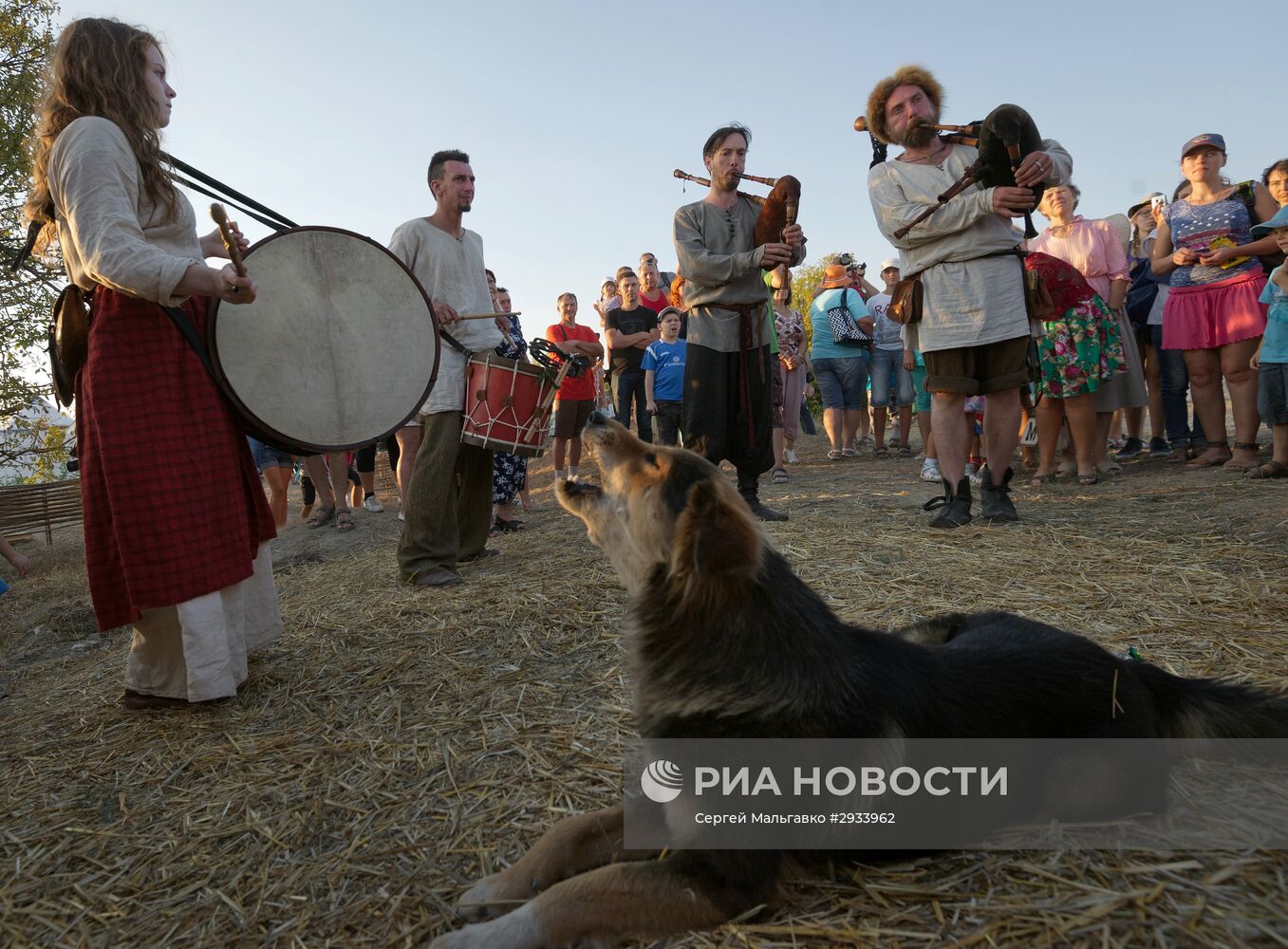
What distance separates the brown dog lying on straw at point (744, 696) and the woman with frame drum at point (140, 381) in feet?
6.09

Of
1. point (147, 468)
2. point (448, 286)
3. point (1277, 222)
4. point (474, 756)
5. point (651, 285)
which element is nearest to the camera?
point (474, 756)

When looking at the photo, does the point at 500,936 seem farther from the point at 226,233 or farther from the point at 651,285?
the point at 651,285

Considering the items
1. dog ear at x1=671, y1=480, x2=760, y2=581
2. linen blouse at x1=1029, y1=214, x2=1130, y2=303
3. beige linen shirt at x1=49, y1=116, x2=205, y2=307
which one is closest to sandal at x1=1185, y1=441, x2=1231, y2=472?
linen blouse at x1=1029, y1=214, x2=1130, y2=303

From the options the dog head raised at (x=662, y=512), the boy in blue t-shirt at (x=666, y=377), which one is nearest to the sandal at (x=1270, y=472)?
the boy in blue t-shirt at (x=666, y=377)

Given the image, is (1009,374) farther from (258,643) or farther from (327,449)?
(258,643)

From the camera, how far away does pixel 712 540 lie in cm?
175

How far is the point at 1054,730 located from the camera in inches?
71.5

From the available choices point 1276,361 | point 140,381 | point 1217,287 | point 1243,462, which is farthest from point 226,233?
point 1243,462

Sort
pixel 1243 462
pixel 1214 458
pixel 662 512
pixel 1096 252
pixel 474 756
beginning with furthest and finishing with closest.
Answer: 1. pixel 1096 252
2. pixel 1214 458
3. pixel 1243 462
4. pixel 474 756
5. pixel 662 512

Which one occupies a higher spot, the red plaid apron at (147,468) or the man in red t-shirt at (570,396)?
the man in red t-shirt at (570,396)

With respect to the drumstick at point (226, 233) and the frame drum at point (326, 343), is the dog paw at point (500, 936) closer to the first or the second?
the frame drum at point (326, 343)

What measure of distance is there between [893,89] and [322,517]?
7628 millimetres

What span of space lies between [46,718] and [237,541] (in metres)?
1.28

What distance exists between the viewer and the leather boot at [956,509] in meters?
5.18
